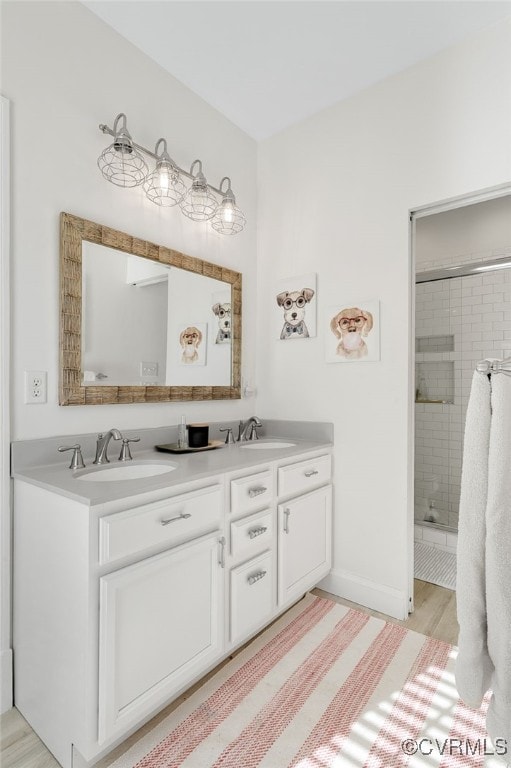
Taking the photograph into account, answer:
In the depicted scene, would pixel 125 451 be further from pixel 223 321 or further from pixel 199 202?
pixel 199 202

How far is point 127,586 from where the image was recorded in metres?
1.21

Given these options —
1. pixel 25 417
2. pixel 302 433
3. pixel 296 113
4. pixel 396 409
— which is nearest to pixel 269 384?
pixel 302 433

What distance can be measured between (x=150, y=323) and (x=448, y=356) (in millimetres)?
2174

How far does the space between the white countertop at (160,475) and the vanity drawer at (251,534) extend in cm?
22

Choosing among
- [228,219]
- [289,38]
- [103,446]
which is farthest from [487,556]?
[289,38]

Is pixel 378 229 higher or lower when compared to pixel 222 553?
higher

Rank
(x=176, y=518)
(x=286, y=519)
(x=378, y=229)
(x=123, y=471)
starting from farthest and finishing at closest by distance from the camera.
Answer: (x=378, y=229)
(x=286, y=519)
(x=123, y=471)
(x=176, y=518)

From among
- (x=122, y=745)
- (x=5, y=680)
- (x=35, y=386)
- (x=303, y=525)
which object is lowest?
(x=122, y=745)

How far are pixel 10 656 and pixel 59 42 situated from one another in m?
2.35

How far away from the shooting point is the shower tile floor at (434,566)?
7.70 ft

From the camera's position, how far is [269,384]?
2.60 metres

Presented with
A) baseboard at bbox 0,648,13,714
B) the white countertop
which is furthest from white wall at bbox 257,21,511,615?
baseboard at bbox 0,648,13,714

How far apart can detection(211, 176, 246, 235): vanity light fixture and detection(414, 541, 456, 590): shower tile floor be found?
233 cm

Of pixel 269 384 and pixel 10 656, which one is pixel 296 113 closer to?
pixel 269 384
